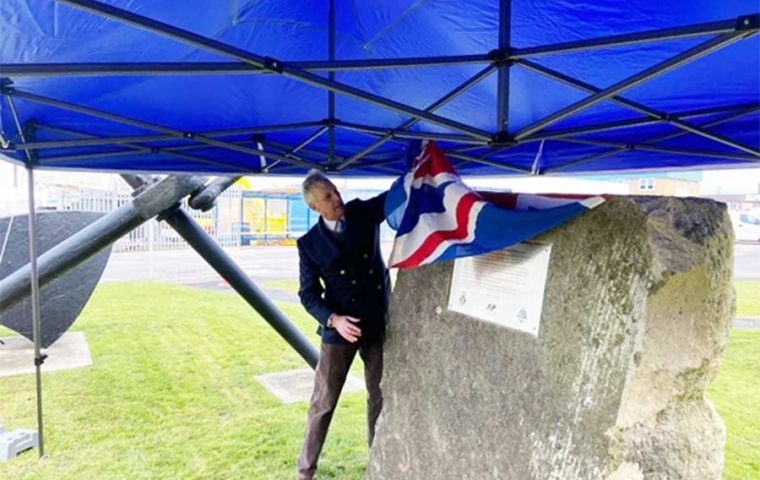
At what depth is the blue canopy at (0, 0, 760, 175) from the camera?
5.03 ft

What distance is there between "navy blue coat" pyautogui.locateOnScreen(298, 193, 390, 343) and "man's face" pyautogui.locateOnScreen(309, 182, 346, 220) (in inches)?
1.9

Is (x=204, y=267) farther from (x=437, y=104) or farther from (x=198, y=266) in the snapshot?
(x=437, y=104)

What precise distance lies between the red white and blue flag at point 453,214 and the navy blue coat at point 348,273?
18 centimetres

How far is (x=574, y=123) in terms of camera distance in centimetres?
287

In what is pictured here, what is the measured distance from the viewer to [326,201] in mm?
2533

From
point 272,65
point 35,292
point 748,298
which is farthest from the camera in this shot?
point 748,298

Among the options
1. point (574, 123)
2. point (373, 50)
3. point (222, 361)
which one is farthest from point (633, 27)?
point (222, 361)

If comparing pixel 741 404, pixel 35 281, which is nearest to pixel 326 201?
pixel 35 281

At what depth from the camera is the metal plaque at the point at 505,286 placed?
6.24 ft

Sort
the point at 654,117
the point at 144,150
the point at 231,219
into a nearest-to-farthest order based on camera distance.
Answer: the point at 654,117
the point at 144,150
the point at 231,219

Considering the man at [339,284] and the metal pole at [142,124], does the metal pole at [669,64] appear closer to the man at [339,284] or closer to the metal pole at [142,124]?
the man at [339,284]

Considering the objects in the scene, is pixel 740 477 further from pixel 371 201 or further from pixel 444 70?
pixel 444 70

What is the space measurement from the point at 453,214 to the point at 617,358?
82 centimetres

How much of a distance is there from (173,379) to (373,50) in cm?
401
